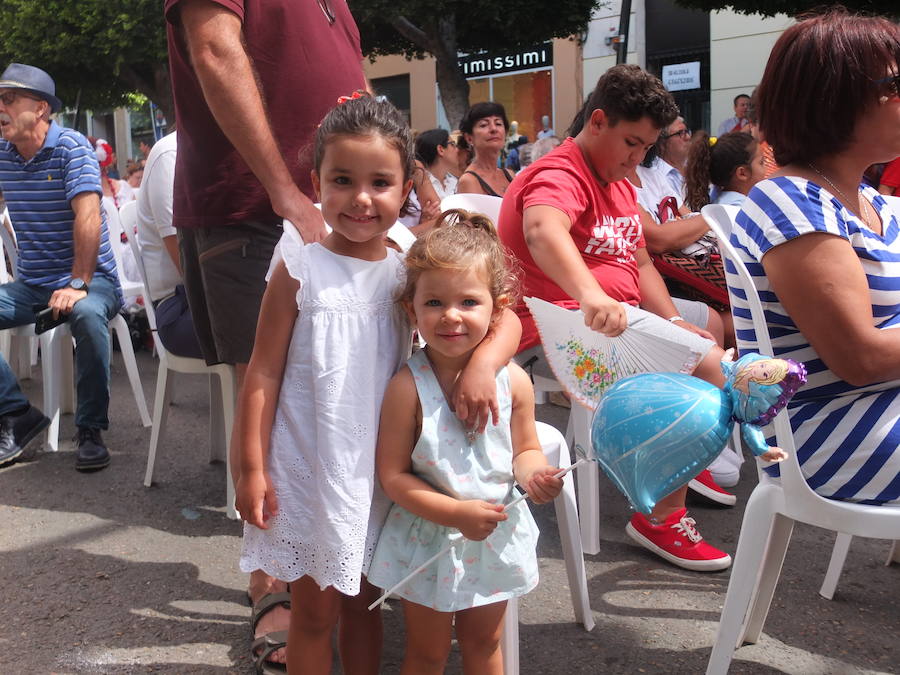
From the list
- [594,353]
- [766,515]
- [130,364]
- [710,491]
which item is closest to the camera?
[766,515]

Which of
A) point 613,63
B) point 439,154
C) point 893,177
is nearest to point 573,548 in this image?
point 893,177

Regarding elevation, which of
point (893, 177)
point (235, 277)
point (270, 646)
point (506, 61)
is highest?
point (506, 61)

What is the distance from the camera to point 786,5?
370 inches

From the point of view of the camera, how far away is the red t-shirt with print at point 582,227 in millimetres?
2859

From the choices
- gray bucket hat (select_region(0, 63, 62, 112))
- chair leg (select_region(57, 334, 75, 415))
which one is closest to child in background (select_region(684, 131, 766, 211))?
gray bucket hat (select_region(0, 63, 62, 112))

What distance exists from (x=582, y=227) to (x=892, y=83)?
120 centimetres

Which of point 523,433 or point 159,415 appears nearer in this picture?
point 523,433

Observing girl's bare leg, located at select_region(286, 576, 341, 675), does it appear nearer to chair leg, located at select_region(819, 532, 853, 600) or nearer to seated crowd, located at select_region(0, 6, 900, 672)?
seated crowd, located at select_region(0, 6, 900, 672)

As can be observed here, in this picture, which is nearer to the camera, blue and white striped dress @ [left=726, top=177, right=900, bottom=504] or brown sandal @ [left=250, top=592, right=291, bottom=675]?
blue and white striped dress @ [left=726, top=177, right=900, bottom=504]

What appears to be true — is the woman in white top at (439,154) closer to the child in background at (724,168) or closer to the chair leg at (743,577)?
the child in background at (724,168)

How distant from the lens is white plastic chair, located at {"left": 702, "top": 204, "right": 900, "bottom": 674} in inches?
69.9

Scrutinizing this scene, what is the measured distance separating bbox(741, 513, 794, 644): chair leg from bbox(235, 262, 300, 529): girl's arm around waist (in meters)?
1.21

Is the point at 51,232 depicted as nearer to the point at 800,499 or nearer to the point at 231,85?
the point at 231,85

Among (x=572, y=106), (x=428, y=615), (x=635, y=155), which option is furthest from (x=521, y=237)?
(x=572, y=106)
